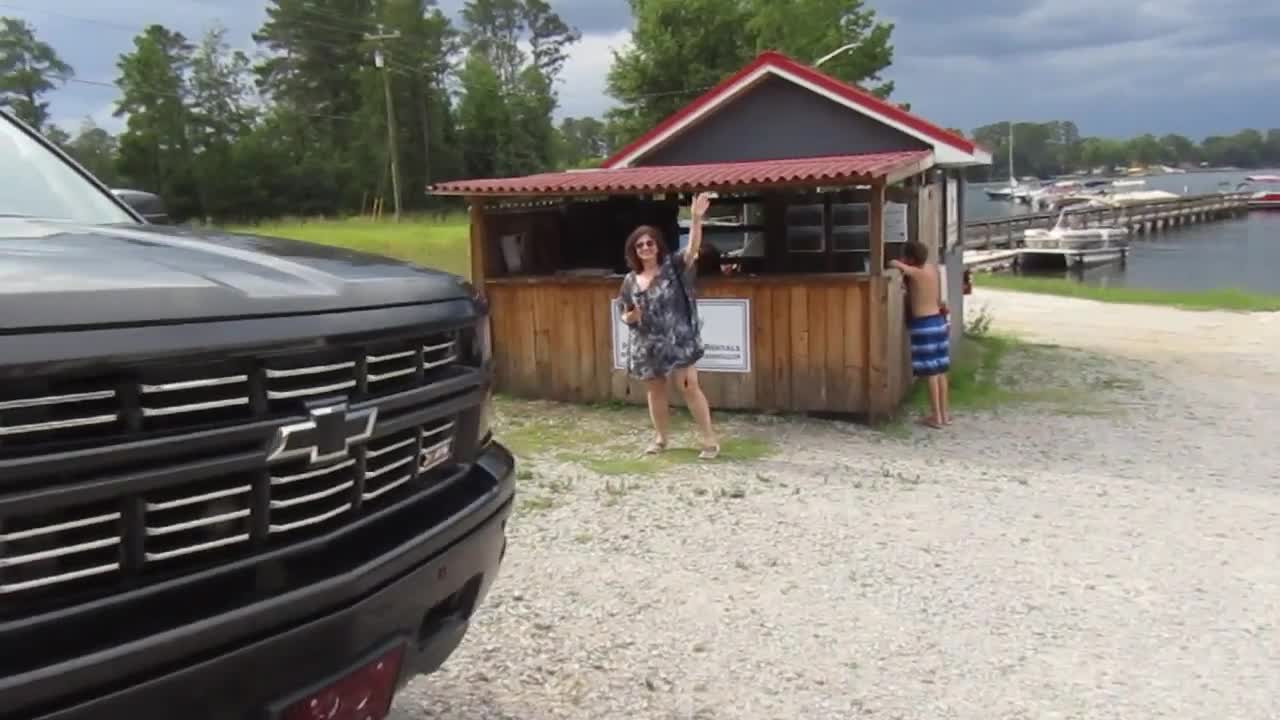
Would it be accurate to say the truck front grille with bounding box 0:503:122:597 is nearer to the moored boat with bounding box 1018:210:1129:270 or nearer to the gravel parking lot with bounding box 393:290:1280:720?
the gravel parking lot with bounding box 393:290:1280:720

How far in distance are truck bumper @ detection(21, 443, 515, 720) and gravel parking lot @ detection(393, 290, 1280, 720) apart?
1.16m

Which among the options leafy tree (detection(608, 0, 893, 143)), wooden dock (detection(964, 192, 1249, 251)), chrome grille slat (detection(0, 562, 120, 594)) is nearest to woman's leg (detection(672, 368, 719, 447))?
chrome grille slat (detection(0, 562, 120, 594))

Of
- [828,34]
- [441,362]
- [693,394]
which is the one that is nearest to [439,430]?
[441,362]

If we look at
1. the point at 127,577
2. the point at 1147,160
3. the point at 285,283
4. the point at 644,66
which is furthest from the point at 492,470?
the point at 1147,160

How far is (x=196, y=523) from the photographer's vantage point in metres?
1.94

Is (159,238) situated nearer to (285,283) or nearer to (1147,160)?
(285,283)

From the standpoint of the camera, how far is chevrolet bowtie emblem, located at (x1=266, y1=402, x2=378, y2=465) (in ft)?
6.70

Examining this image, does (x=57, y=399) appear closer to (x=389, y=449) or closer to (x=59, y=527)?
(x=59, y=527)

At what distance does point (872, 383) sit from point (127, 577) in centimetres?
796

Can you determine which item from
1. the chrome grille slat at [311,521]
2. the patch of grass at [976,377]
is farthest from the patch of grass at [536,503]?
the patch of grass at [976,377]

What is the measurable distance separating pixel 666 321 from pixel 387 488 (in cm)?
539

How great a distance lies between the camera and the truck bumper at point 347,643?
1.83m

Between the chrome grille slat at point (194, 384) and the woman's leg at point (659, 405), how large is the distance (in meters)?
6.03

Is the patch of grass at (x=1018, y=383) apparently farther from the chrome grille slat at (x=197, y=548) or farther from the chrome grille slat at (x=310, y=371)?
the chrome grille slat at (x=197, y=548)
